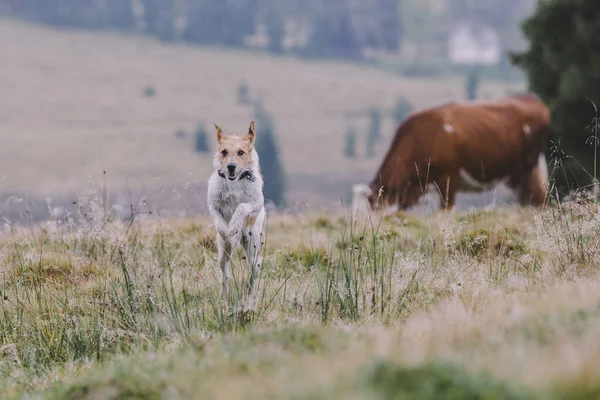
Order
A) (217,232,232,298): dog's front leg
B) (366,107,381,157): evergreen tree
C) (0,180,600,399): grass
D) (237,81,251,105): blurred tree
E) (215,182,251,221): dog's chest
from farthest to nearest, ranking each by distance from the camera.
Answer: (237,81,251,105): blurred tree
(366,107,381,157): evergreen tree
(217,232,232,298): dog's front leg
(215,182,251,221): dog's chest
(0,180,600,399): grass

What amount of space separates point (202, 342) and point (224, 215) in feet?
6.30

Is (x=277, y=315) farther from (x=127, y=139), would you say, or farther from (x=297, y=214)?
(x=127, y=139)

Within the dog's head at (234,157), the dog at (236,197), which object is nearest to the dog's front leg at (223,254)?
the dog at (236,197)

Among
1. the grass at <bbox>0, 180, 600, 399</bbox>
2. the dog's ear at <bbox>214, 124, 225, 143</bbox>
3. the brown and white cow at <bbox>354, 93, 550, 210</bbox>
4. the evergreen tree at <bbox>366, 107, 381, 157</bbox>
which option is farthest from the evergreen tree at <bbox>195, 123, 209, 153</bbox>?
the dog's ear at <bbox>214, 124, 225, 143</bbox>

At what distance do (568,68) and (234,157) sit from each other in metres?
16.8

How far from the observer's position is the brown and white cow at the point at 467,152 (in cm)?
1505

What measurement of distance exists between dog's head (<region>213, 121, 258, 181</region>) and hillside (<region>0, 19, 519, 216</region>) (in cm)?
11510

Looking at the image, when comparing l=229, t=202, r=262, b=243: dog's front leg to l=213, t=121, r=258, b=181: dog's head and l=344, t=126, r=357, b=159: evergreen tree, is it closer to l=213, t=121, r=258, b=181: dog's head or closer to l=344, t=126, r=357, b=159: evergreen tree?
l=213, t=121, r=258, b=181: dog's head

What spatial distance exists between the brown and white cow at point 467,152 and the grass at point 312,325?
469 centimetres

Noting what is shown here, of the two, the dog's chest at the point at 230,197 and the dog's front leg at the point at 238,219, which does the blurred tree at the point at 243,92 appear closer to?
the dog's chest at the point at 230,197

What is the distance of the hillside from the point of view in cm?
14025

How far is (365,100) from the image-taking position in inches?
7392

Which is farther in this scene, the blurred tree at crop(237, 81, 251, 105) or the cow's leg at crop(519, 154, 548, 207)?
the blurred tree at crop(237, 81, 251, 105)

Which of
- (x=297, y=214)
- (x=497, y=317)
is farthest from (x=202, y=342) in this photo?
(x=297, y=214)
